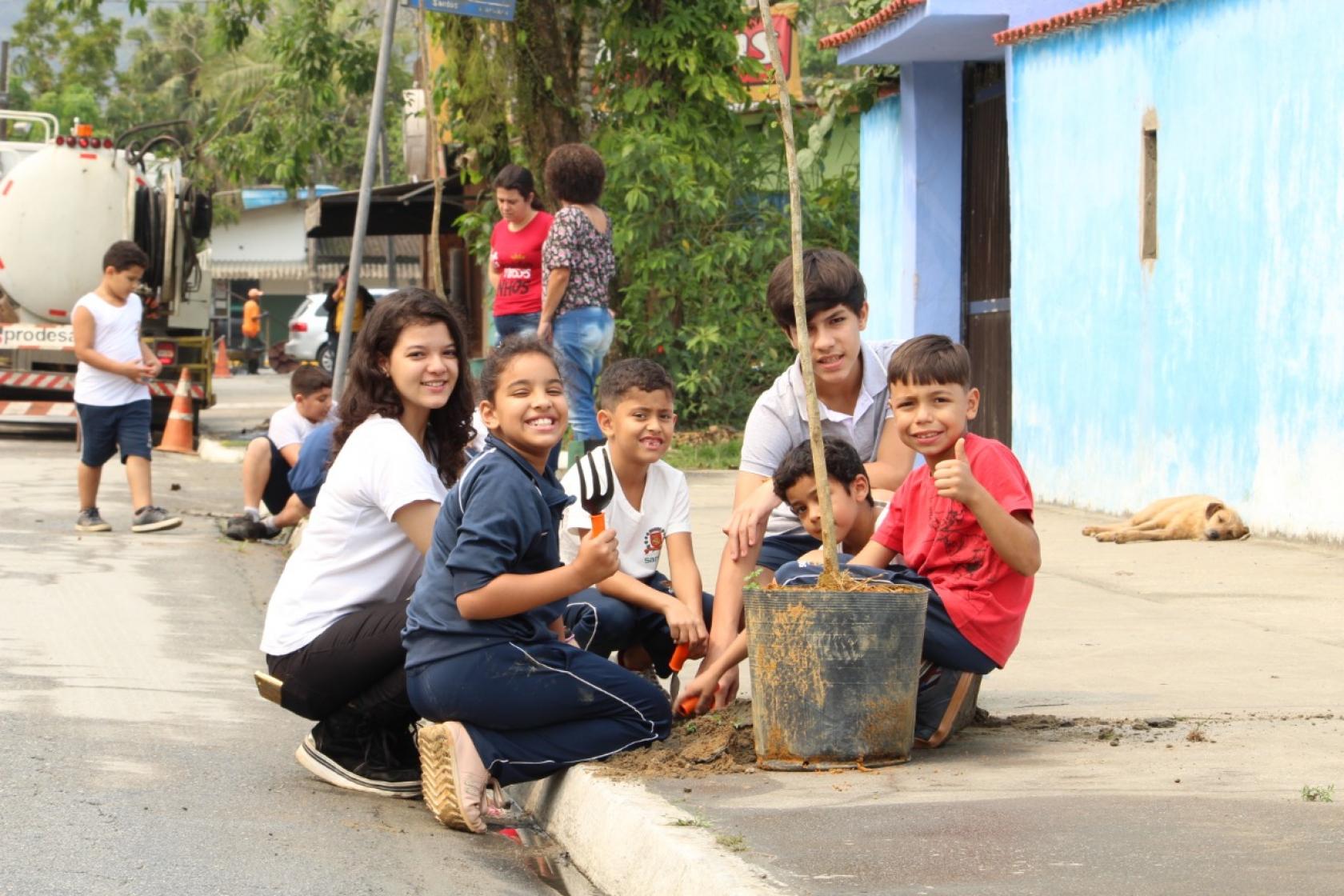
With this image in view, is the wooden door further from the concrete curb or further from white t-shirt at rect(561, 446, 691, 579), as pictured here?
the concrete curb

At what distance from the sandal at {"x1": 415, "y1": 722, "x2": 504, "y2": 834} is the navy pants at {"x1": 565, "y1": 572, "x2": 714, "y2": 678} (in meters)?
0.88

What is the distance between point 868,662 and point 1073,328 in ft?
25.9

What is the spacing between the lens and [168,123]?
57.9 ft

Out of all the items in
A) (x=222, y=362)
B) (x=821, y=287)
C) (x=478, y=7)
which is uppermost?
(x=478, y=7)

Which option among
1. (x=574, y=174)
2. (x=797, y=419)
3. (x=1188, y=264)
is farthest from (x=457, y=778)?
(x=1188, y=264)

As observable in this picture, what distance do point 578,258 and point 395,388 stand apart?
4.76m

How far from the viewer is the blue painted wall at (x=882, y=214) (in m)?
15.4

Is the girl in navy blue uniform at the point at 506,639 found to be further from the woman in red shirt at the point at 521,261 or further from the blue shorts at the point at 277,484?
the woman in red shirt at the point at 521,261

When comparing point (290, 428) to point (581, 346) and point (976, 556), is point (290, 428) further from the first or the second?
point (976, 556)

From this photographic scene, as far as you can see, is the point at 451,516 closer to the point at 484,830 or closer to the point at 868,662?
the point at 484,830

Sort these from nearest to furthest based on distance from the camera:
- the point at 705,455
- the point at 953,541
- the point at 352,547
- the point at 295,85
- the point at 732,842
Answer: the point at 732,842
the point at 953,541
the point at 352,547
the point at 705,455
the point at 295,85

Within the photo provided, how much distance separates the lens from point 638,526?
18.5 feet

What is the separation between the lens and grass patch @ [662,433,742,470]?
14766mm

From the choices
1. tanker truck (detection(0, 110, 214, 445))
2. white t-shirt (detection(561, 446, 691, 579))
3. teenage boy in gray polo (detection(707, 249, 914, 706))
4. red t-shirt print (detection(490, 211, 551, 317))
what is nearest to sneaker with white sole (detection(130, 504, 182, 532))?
red t-shirt print (detection(490, 211, 551, 317))
